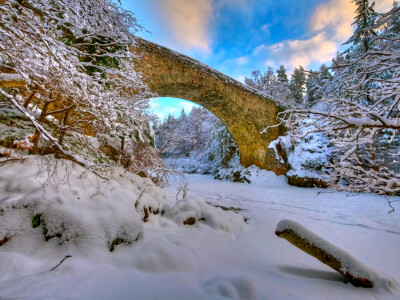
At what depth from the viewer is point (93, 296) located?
4.47 feet

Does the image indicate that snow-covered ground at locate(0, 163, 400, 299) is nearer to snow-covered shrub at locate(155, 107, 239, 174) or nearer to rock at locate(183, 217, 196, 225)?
rock at locate(183, 217, 196, 225)

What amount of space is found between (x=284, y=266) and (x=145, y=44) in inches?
329

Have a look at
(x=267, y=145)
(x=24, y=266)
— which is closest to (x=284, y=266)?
(x=24, y=266)

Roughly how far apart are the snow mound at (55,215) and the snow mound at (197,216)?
0.98 metres

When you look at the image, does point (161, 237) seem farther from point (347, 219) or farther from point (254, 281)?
point (347, 219)

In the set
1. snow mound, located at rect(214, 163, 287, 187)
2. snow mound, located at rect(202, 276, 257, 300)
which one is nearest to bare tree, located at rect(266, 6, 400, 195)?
snow mound, located at rect(202, 276, 257, 300)

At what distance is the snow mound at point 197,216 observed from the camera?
10.6ft

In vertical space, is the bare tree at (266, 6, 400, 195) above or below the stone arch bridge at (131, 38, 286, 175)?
below

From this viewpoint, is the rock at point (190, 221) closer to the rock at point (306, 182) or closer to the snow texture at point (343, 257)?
the snow texture at point (343, 257)

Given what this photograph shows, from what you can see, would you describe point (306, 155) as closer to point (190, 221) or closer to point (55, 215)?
point (190, 221)

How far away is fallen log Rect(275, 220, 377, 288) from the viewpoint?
1605 mm

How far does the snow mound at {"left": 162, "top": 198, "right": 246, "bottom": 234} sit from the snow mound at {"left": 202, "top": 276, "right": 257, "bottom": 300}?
150 cm

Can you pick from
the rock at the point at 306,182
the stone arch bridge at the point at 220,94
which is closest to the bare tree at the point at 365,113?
the stone arch bridge at the point at 220,94

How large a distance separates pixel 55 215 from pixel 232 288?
193 centimetres
